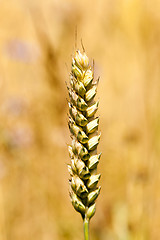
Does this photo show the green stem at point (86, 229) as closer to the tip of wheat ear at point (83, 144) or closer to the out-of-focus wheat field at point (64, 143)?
the tip of wheat ear at point (83, 144)

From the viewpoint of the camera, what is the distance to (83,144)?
0.79 meters

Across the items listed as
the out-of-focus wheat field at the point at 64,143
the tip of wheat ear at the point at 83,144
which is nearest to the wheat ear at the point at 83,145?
the tip of wheat ear at the point at 83,144

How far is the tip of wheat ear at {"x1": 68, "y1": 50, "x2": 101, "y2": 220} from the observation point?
77cm

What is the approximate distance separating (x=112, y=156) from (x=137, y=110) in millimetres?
617

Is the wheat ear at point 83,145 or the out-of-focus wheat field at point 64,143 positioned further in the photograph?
the out-of-focus wheat field at point 64,143

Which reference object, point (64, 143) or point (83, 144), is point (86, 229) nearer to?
point (83, 144)

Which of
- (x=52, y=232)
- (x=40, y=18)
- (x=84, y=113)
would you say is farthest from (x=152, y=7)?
(x=52, y=232)

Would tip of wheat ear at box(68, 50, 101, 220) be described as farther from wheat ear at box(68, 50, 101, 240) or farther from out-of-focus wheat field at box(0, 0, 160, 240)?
out-of-focus wheat field at box(0, 0, 160, 240)

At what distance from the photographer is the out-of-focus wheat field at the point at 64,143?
1809 mm

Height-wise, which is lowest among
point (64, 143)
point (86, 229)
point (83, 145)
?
point (86, 229)

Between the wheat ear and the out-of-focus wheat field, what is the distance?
2.97 feet

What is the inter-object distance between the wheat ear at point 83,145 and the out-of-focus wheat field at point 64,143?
905 mm

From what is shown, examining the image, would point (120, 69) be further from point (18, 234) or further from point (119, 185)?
point (18, 234)

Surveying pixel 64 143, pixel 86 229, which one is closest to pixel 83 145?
pixel 86 229
